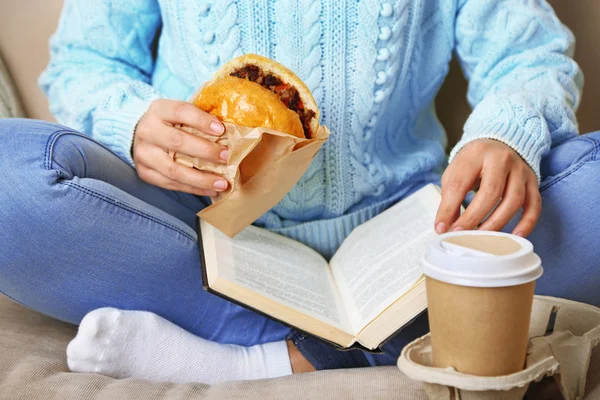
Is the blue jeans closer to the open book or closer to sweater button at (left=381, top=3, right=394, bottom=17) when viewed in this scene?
the open book

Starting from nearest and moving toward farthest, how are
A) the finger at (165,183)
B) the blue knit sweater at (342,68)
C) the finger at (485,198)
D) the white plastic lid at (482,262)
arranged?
1. the white plastic lid at (482,262)
2. the finger at (485,198)
3. the finger at (165,183)
4. the blue knit sweater at (342,68)

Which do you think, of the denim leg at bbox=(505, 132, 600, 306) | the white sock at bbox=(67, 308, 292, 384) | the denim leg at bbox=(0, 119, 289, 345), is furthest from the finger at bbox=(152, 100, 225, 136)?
the denim leg at bbox=(505, 132, 600, 306)

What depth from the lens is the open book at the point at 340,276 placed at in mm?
601

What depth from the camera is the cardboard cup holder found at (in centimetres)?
45

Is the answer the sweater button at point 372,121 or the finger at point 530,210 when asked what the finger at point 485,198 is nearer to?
the finger at point 530,210

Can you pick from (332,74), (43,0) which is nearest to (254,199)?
(332,74)

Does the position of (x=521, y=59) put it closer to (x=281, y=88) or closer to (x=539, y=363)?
(x=281, y=88)

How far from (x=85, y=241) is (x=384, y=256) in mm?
329

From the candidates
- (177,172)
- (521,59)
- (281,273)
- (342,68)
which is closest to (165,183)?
(177,172)

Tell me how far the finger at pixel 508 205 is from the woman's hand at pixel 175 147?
273 mm

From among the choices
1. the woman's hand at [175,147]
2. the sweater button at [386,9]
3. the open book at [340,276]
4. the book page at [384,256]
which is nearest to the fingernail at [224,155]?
the woman's hand at [175,147]

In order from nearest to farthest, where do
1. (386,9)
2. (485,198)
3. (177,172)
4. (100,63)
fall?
(485,198)
(177,172)
(386,9)
(100,63)

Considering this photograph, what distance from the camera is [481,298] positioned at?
43 cm

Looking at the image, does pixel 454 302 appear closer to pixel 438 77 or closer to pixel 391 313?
pixel 391 313
